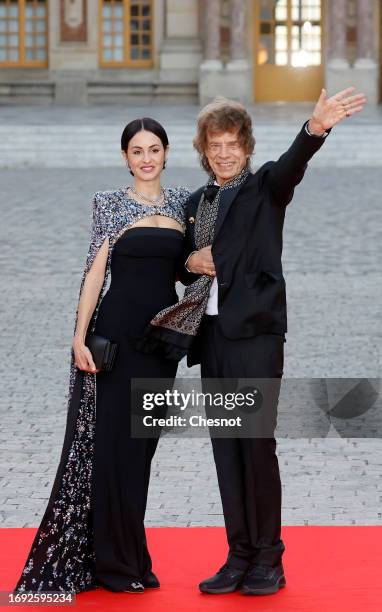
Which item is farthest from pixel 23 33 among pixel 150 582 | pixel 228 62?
pixel 150 582

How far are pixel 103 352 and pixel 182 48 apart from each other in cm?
2874

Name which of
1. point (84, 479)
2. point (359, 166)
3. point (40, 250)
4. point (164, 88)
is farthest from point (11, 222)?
point (164, 88)

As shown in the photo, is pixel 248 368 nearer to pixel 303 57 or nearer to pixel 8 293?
pixel 8 293

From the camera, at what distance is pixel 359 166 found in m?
22.7

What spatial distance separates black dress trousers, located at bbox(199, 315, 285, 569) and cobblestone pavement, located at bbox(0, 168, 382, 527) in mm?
1100

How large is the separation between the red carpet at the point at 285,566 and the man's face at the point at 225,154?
147 centimetres

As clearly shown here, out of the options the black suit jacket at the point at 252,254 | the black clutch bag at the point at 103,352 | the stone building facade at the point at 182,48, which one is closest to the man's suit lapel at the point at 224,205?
the black suit jacket at the point at 252,254

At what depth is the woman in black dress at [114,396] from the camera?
540cm

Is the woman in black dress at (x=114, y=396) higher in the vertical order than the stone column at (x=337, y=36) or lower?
lower

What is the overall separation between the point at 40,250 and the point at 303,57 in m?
20.5

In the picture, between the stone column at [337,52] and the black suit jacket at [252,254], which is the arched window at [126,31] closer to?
the stone column at [337,52]

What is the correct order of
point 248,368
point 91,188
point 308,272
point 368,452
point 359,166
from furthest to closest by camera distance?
1. point 359,166
2. point 91,188
3. point 308,272
4. point 368,452
5. point 248,368

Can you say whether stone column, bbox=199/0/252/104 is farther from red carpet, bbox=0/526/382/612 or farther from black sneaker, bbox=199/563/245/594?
Result: black sneaker, bbox=199/563/245/594

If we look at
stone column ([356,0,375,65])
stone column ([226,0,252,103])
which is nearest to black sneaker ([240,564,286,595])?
stone column ([356,0,375,65])
